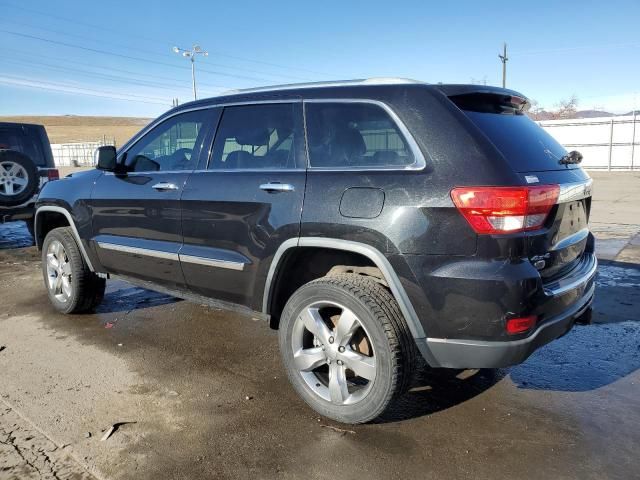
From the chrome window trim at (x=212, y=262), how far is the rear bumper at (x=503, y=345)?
1.30 m

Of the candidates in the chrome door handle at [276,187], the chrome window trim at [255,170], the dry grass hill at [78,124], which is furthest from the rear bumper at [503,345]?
the dry grass hill at [78,124]

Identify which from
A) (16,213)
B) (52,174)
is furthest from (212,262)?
(52,174)

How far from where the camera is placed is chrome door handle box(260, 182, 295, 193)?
3148 mm

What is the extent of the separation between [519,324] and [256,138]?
204 cm

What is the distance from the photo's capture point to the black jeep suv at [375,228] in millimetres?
2551

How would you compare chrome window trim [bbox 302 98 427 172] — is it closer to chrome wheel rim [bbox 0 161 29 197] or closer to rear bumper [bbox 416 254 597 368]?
rear bumper [bbox 416 254 597 368]

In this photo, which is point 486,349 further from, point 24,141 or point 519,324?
point 24,141

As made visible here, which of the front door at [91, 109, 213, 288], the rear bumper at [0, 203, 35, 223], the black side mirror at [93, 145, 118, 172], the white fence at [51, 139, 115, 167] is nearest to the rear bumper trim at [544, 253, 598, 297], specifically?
the front door at [91, 109, 213, 288]

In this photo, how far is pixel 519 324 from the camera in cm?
253

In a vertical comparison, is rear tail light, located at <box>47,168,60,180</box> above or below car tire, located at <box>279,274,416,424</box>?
above

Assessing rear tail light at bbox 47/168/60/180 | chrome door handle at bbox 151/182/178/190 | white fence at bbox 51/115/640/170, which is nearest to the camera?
chrome door handle at bbox 151/182/178/190

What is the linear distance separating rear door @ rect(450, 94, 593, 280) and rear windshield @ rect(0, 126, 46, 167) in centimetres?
812

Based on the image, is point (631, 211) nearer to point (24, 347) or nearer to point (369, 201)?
point (369, 201)

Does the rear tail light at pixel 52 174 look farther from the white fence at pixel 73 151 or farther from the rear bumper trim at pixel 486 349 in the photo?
the white fence at pixel 73 151
